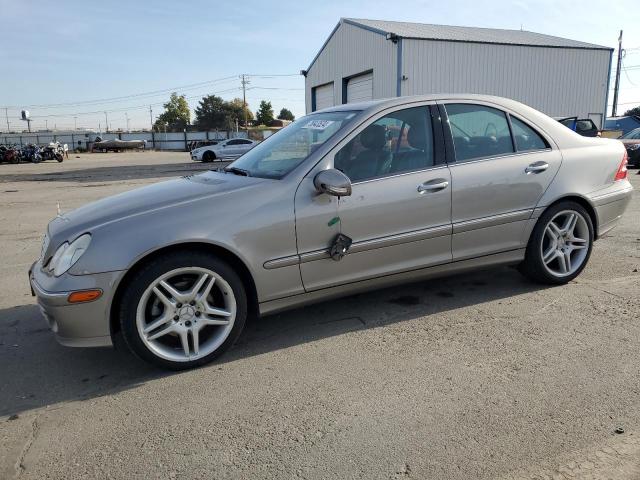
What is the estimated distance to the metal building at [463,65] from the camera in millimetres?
21375

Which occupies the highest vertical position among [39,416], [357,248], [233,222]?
[233,222]

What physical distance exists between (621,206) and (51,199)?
12.2m

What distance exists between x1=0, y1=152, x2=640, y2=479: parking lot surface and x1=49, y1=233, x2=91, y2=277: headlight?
70 cm

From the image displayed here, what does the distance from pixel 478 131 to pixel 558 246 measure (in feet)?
4.07

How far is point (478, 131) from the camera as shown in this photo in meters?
4.10

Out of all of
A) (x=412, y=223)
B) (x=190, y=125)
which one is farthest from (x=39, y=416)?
(x=190, y=125)

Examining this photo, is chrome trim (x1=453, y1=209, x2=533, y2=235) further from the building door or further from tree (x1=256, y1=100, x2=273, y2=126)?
tree (x1=256, y1=100, x2=273, y2=126)

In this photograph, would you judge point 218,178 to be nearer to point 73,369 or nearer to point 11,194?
point 73,369

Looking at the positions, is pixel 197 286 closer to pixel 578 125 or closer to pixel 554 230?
pixel 554 230

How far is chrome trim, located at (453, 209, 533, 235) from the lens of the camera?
3855 mm

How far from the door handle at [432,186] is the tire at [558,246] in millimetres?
1027

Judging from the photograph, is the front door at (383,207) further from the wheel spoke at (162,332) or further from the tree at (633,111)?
the tree at (633,111)

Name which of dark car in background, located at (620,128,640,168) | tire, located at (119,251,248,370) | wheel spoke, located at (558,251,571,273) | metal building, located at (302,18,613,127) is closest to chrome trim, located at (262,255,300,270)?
tire, located at (119,251,248,370)

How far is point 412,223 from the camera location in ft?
12.0
